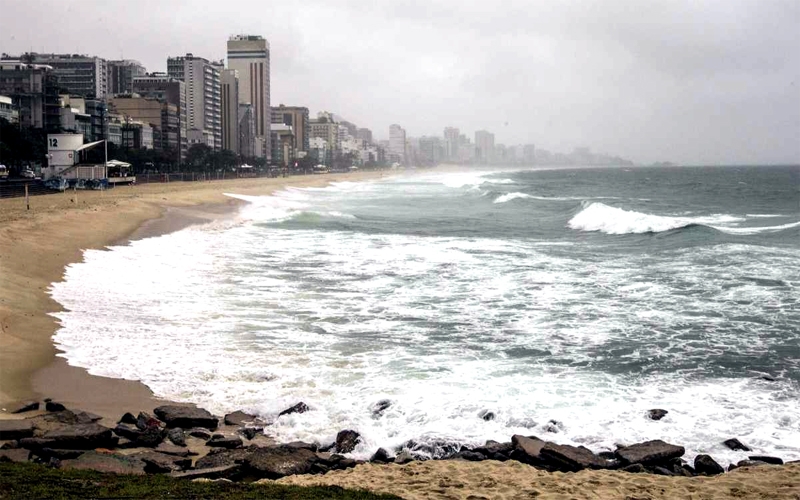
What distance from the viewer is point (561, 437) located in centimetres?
855

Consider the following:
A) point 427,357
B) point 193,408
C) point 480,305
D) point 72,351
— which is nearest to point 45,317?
point 72,351

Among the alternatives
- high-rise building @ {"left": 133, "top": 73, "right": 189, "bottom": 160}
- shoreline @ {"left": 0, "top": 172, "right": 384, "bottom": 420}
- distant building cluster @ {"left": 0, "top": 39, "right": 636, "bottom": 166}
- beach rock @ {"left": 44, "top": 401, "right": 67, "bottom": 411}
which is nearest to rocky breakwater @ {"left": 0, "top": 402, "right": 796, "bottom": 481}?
beach rock @ {"left": 44, "top": 401, "right": 67, "bottom": 411}

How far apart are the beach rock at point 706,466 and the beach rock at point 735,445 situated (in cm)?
62

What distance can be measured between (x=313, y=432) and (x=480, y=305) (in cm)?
793

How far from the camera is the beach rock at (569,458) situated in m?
7.67

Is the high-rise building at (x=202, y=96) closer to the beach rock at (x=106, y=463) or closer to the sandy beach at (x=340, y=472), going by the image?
the sandy beach at (x=340, y=472)

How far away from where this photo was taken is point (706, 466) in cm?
770

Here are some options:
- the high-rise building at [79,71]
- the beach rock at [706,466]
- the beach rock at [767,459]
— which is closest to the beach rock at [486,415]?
the beach rock at [706,466]

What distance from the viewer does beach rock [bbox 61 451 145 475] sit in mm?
7039

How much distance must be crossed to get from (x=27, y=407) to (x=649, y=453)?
692cm

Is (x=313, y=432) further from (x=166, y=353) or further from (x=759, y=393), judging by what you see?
(x=759, y=393)

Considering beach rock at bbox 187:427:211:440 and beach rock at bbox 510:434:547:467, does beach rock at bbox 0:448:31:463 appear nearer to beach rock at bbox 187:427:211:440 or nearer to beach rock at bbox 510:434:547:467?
beach rock at bbox 187:427:211:440

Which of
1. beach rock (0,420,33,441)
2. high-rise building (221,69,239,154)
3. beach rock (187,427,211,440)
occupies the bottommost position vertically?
beach rock (187,427,211,440)

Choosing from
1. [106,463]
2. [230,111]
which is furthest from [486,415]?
[230,111]
